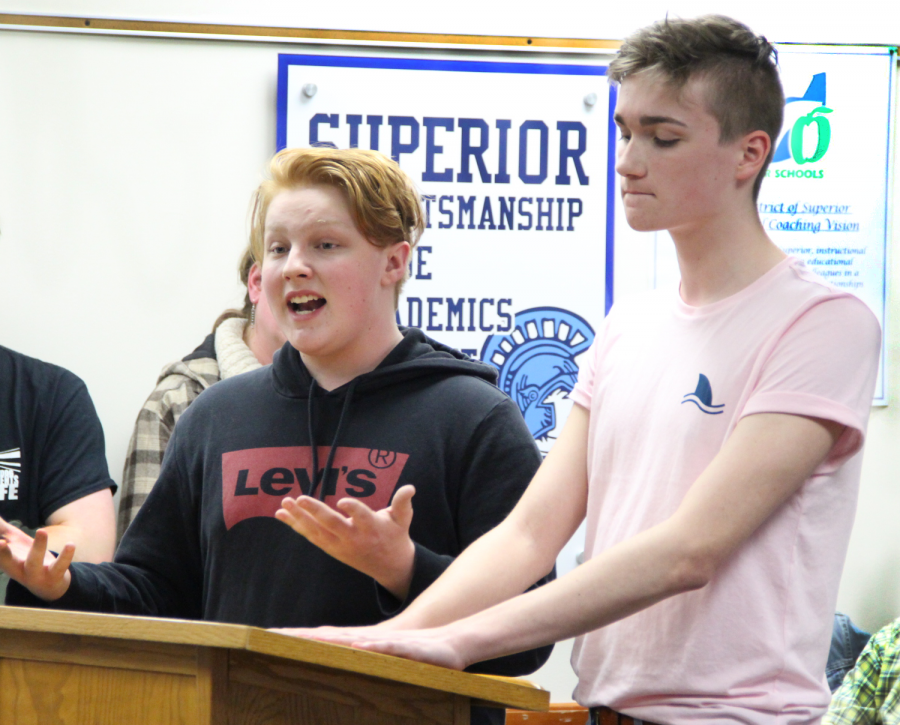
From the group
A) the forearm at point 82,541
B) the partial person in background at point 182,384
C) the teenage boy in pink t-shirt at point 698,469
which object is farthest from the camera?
the partial person in background at point 182,384

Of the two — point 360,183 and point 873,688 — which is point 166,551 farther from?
point 873,688

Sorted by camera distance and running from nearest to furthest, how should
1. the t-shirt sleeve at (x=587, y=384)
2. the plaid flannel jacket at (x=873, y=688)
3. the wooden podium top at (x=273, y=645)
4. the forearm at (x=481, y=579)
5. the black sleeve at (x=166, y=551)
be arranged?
the wooden podium top at (x=273, y=645) < the forearm at (x=481, y=579) < the t-shirt sleeve at (x=587, y=384) < the black sleeve at (x=166, y=551) < the plaid flannel jacket at (x=873, y=688)

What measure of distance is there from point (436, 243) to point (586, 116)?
0.59 metres

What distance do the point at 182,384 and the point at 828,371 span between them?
191cm

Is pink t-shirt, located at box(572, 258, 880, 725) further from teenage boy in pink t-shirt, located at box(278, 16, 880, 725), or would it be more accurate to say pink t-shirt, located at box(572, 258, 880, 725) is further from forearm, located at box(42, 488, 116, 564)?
forearm, located at box(42, 488, 116, 564)

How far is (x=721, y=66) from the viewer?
3.85 feet

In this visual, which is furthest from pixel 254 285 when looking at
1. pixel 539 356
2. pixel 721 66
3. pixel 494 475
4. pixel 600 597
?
pixel 600 597

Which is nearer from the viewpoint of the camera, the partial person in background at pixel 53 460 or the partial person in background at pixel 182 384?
the partial person in background at pixel 53 460

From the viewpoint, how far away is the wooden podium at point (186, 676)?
78 cm

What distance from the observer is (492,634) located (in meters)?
1.00

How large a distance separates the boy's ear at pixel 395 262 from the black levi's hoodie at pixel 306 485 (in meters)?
0.10

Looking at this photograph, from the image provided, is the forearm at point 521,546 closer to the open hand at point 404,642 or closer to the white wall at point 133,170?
the open hand at point 404,642

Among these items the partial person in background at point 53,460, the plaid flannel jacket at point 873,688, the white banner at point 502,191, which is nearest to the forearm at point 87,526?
the partial person in background at point 53,460

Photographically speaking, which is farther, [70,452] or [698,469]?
[70,452]
